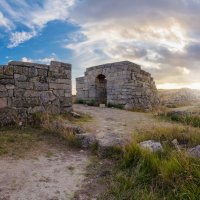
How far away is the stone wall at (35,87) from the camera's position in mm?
7348

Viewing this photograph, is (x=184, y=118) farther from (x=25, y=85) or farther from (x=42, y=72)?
(x=25, y=85)

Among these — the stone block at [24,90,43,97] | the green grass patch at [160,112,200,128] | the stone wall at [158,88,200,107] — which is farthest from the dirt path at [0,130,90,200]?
the stone wall at [158,88,200,107]

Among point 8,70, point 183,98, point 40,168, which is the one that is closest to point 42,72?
point 8,70

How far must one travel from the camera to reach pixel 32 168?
453 centimetres

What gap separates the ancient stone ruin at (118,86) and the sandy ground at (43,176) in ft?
27.5

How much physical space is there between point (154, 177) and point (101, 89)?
37.3 feet

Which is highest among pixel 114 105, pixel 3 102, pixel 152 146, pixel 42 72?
pixel 42 72

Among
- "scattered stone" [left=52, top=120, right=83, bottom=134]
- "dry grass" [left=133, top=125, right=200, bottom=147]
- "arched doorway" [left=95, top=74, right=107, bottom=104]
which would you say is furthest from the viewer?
"arched doorway" [left=95, top=74, right=107, bottom=104]

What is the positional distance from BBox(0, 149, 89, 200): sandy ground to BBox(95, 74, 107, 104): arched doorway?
31.5 ft

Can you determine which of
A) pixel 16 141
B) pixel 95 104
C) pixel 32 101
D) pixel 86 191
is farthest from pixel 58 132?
pixel 95 104

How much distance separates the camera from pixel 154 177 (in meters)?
3.96

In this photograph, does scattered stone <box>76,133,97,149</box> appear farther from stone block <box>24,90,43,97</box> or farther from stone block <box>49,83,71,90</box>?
stone block <box>49,83,71,90</box>

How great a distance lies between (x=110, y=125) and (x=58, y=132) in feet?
5.90

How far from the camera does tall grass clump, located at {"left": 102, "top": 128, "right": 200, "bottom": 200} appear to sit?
11.1 ft
